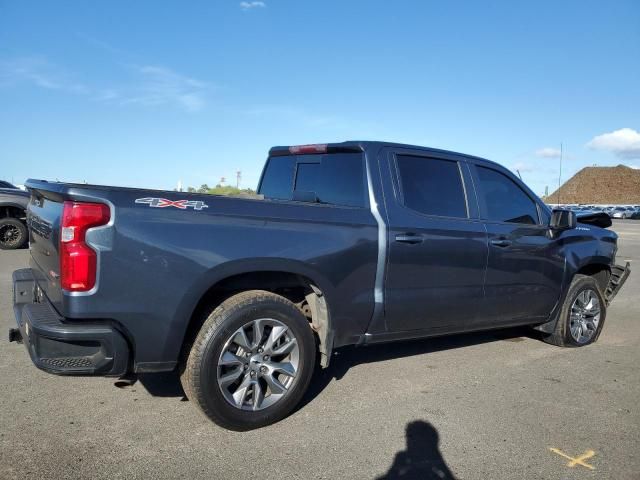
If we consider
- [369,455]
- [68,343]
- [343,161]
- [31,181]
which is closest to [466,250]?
[343,161]

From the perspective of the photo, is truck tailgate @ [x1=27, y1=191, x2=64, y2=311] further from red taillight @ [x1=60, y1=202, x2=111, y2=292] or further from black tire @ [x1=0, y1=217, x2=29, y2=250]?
black tire @ [x1=0, y1=217, x2=29, y2=250]

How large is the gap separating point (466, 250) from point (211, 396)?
2324 mm

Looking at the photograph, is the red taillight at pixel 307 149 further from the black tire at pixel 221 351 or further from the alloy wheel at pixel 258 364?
the alloy wheel at pixel 258 364

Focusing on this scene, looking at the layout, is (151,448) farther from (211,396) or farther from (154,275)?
(154,275)

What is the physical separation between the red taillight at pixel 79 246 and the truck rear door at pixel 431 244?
1973 millimetres

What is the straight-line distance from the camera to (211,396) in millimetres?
3143

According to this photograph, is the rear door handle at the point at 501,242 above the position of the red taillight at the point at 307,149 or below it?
below

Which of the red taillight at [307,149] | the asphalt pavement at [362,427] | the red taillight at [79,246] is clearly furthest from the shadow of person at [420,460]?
the red taillight at [307,149]

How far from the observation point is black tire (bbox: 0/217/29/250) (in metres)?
11.5

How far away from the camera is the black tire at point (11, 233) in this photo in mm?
11477

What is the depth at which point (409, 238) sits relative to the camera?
392 cm

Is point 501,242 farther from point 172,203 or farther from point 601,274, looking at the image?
point 172,203

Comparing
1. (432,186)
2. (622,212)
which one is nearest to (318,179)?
(432,186)

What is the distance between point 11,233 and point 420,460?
11.3 m
